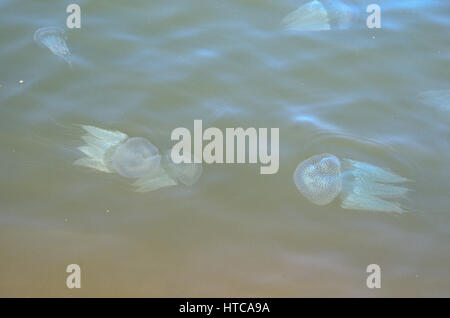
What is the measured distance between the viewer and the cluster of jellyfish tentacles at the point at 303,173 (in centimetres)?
270

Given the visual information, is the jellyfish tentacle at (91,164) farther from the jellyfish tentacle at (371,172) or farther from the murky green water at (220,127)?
the jellyfish tentacle at (371,172)

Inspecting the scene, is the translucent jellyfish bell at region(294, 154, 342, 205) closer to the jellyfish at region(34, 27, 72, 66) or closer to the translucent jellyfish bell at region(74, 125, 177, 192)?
the translucent jellyfish bell at region(74, 125, 177, 192)

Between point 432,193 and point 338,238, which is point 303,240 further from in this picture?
point 432,193

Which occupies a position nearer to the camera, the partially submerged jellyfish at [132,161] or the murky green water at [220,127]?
the murky green water at [220,127]

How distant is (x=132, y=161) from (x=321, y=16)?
189cm

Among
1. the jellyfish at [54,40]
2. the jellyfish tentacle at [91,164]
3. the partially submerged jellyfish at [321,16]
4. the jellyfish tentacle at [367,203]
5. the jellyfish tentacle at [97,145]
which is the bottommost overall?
the jellyfish tentacle at [367,203]

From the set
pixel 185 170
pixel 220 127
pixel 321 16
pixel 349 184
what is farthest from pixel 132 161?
pixel 321 16

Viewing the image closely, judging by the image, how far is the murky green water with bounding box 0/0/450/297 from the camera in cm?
233

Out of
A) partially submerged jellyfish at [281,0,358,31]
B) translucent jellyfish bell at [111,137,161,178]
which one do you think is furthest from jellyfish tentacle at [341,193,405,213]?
partially submerged jellyfish at [281,0,358,31]

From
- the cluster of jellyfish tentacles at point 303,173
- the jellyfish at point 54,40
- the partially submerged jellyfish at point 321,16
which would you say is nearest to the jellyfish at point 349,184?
the cluster of jellyfish tentacles at point 303,173

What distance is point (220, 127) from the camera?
3029mm

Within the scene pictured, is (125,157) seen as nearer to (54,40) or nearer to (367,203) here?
(54,40)

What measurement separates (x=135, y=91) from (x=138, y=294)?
1.42m

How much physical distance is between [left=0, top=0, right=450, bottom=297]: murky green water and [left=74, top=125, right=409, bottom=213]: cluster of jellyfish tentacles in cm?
6
